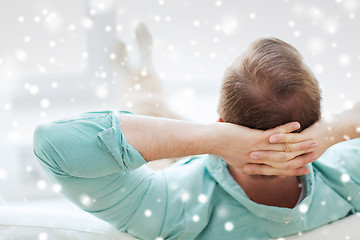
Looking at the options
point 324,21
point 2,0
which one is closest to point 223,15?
point 324,21

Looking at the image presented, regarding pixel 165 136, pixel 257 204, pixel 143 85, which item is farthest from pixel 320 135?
pixel 143 85

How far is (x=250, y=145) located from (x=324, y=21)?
5.07 feet

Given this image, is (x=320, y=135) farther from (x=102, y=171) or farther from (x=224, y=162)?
(x=102, y=171)

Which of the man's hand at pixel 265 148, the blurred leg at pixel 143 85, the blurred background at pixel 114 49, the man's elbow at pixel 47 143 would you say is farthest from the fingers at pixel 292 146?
the blurred background at pixel 114 49

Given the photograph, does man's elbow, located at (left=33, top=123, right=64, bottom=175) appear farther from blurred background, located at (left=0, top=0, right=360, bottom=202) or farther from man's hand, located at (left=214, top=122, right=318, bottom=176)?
blurred background, located at (left=0, top=0, right=360, bottom=202)

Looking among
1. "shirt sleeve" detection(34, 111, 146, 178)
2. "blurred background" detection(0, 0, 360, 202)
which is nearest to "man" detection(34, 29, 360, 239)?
"shirt sleeve" detection(34, 111, 146, 178)

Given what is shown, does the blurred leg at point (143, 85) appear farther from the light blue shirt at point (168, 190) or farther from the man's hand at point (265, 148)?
the man's hand at point (265, 148)

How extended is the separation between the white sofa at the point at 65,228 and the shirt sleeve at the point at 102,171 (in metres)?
0.04

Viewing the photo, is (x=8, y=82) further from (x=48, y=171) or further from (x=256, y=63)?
(x=256, y=63)

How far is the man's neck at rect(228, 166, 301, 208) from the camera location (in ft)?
3.21

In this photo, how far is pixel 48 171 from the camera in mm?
854

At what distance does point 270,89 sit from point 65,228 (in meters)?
0.53

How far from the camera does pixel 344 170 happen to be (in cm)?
107

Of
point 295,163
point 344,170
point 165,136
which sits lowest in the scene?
point 344,170
